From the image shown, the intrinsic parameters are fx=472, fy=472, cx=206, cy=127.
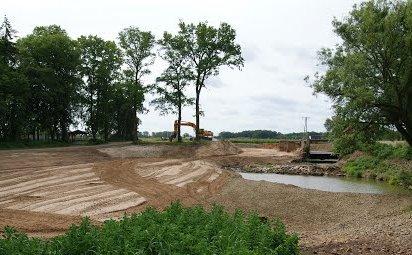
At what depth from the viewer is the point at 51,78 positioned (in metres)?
55.0

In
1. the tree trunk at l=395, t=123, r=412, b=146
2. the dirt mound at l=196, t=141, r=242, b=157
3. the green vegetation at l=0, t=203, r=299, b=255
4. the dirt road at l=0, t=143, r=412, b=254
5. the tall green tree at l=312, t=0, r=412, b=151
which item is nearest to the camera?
the green vegetation at l=0, t=203, r=299, b=255

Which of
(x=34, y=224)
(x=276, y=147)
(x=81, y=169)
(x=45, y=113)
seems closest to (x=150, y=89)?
A: (x=45, y=113)

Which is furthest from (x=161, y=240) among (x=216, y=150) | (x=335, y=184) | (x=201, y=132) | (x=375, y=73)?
(x=201, y=132)

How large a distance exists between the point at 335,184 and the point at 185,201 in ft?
54.7

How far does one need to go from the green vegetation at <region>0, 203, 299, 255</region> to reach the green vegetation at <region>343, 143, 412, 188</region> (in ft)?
82.2

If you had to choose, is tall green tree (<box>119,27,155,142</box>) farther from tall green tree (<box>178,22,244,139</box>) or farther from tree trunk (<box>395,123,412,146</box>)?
tree trunk (<box>395,123,412,146</box>)

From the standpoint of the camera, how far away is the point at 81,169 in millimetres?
31828

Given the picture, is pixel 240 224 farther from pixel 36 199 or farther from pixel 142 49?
pixel 142 49

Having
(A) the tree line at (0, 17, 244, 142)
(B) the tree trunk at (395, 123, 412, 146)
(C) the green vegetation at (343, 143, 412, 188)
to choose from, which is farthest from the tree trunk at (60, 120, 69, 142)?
(B) the tree trunk at (395, 123, 412, 146)

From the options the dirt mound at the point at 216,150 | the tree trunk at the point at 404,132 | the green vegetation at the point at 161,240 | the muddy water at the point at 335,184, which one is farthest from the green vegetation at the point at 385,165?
the green vegetation at the point at 161,240

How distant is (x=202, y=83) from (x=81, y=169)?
3326 cm

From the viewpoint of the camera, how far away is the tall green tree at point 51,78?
54.2 m

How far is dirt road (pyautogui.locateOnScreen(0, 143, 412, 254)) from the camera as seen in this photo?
1431 cm

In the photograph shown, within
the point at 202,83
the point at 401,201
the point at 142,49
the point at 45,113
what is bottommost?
the point at 401,201
